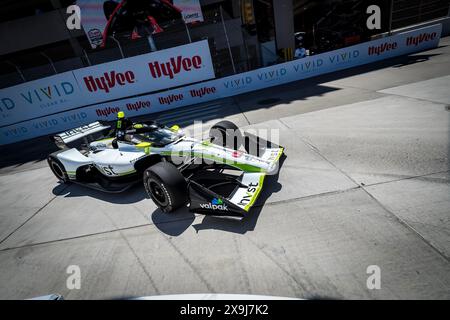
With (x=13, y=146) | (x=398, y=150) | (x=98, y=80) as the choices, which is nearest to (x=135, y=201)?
(x=398, y=150)

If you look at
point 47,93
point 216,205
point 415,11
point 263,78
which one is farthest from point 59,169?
point 415,11

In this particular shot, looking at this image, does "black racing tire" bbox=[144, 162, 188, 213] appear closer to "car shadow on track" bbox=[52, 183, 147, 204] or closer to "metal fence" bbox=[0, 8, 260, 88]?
"car shadow on track" bbox=[52, 183, 147, 204]

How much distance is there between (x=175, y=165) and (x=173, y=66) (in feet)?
29.0

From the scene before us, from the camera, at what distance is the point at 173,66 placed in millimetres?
12172

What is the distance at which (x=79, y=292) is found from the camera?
3.32 meters

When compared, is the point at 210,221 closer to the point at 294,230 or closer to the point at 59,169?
the point at 294,230

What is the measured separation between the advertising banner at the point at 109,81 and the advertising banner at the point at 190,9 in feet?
13.5

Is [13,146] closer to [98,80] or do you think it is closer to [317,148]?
[98,80]

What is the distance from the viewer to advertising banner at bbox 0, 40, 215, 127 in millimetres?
12031

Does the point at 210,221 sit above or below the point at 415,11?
below

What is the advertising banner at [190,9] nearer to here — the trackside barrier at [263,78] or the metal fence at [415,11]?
the trackside barrier at [263,78]

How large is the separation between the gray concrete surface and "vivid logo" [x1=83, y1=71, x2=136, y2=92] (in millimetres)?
7195

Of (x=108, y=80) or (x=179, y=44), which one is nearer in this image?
(x=108, y=80)
